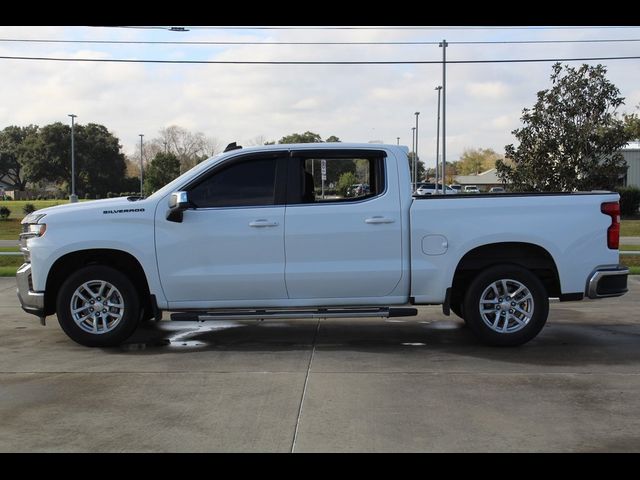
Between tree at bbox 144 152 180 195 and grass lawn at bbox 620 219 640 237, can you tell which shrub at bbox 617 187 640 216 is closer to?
grass lawn at bbox 620 219 640 237

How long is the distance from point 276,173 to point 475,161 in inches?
5720

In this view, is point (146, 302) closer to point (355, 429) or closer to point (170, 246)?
point (170, 246)

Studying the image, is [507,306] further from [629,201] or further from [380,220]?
[629,201]

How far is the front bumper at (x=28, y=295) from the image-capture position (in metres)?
7.06

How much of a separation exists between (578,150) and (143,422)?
41.9 feet

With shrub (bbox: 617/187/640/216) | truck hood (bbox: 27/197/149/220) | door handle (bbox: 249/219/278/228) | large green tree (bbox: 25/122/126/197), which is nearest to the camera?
door handle (bbox: 249/219/278/228)

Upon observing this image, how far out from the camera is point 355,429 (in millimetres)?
4637

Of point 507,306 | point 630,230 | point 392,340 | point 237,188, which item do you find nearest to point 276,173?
point 237,188

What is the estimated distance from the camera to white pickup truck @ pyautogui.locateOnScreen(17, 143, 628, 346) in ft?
22.8

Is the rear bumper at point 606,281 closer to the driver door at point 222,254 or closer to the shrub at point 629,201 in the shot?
the driver door at point 222,254

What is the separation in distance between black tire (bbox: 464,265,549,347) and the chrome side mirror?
10.5 ft

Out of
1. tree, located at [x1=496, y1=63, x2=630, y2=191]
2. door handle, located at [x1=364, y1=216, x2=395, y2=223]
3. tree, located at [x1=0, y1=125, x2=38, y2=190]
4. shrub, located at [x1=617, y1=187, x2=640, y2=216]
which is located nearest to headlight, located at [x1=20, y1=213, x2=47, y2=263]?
door handle, located at [x1=364, y1=216, x2=395, y2=223]

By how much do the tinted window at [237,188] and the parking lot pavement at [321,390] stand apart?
1.63 metres

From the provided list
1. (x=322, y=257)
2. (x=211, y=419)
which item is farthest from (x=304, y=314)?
(x=211, y=419)
